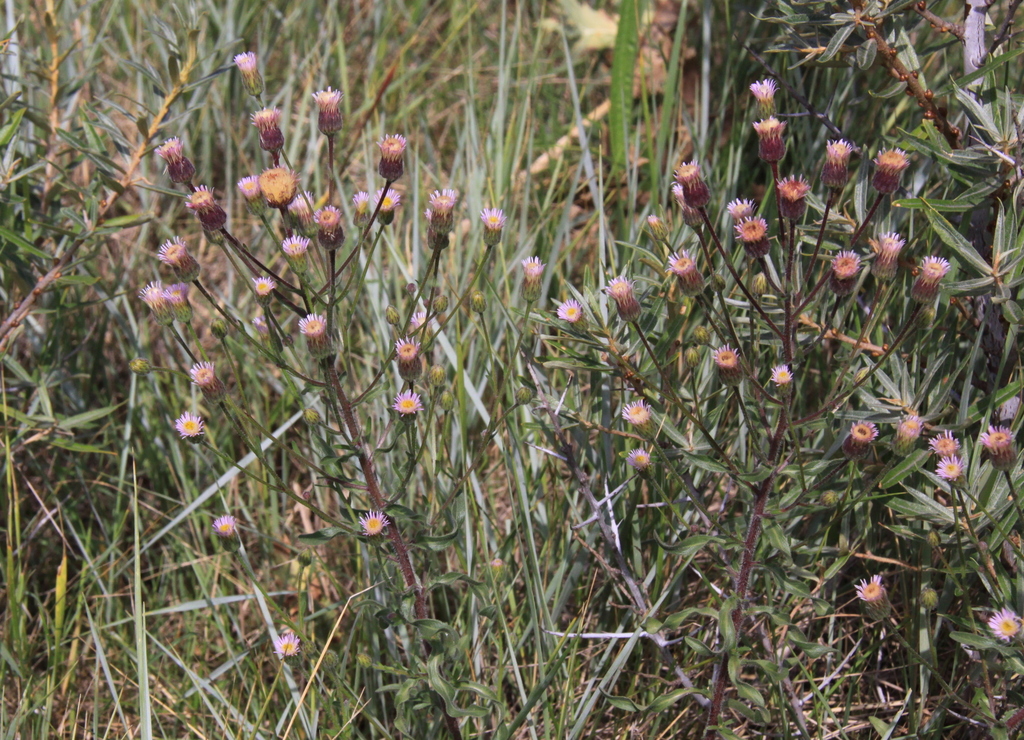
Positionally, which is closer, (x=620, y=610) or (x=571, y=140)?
(x=620, y=610)

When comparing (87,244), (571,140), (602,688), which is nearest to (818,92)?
(571,140)

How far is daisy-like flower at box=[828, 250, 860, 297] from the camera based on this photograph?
1.49 m

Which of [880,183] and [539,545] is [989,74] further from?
[539,545]

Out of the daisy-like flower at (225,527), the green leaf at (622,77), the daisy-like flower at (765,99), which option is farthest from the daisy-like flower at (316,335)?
the green leaf at (622,77)

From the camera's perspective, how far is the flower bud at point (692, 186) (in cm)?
150

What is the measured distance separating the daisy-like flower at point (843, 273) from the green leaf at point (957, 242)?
1.02 feet

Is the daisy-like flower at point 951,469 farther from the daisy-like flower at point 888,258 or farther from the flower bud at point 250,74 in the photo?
the flower bud at point 250,74

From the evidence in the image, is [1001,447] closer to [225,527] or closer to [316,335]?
[316,335]

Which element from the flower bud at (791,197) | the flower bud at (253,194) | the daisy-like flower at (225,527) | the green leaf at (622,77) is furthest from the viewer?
the green leaf at (622,77)

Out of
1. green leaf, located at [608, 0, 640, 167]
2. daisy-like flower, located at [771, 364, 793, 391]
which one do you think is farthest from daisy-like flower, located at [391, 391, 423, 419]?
green leaf, located at [608, 0, 640, 167]

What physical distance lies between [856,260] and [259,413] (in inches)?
71.7

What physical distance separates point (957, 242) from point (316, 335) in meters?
1.21

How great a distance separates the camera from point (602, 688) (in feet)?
5.94

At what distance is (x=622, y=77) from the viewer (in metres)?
2.88
